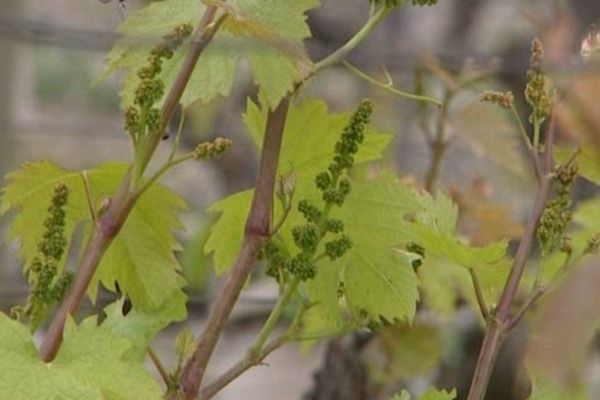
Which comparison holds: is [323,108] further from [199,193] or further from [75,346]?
[199,193]

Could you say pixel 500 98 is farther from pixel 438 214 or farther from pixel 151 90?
Answer: pixel 151 90

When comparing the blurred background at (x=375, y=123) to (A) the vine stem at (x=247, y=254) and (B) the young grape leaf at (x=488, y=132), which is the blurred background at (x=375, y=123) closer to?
(B) the young grape leaf at (x=488, y=132)

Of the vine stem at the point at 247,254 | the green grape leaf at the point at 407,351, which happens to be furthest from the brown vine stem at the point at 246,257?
the green grape leaf at the point at 407,351

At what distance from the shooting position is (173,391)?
1.13 meters

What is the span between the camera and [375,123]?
152 inches

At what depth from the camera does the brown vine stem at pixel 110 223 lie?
1062 millimetres

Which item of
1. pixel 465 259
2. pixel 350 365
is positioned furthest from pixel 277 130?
pixel 350 365

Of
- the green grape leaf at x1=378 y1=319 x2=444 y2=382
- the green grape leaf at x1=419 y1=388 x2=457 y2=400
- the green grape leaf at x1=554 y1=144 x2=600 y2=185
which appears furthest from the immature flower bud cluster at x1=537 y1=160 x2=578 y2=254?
the green grape leaf at x1=378 y1=319 x2=444 y2=382

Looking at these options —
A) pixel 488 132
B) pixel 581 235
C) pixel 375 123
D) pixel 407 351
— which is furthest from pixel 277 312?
pixel 375 123

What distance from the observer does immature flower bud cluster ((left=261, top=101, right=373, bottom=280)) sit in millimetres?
1124

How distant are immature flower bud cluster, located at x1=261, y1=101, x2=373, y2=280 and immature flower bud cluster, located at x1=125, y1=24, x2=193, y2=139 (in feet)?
0.44

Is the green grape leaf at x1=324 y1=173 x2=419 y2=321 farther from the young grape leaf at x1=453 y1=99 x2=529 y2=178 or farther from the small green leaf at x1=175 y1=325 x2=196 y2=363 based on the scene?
the young grape leaf at x1=453 y1=99 x2=529 y2=178

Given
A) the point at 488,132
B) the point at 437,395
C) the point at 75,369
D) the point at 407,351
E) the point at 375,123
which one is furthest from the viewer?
the point at 375,123

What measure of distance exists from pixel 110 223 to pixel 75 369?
119 millimetres
